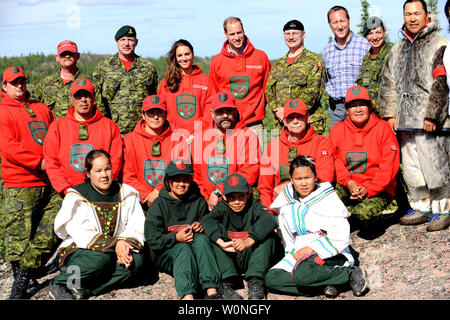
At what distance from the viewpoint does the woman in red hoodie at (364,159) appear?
6070 mm

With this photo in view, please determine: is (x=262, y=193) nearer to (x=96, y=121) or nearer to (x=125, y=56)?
(x=96, y=121)

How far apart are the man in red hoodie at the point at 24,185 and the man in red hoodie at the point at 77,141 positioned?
30cm

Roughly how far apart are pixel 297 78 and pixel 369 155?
1493 millimetres

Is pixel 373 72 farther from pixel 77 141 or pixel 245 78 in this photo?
pixel 77 141

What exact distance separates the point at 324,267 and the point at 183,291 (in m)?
1.46

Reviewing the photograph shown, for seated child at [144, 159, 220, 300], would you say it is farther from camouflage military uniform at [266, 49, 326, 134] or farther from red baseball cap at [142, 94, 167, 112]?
camouflage military uniform at [266, 49, 326, 134]

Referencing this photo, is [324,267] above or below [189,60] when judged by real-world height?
below

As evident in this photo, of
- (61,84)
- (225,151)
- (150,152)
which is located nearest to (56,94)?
(61,84)

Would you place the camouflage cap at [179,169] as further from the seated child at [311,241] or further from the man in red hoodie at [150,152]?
the seated child at [311,241]

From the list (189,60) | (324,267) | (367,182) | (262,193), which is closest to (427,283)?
(324,267)

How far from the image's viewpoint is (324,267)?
196 inches

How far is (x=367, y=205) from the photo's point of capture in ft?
20.0

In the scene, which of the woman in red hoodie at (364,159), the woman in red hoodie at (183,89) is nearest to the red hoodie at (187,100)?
the woman in red hoodie at (183,89)

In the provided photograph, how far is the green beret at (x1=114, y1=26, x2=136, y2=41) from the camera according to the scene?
7.04m
